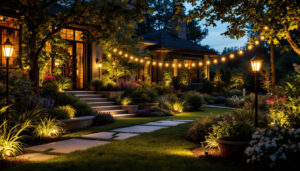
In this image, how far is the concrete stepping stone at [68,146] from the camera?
4873 mm

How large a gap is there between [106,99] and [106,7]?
7.74m

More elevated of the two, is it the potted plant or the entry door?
the entry door

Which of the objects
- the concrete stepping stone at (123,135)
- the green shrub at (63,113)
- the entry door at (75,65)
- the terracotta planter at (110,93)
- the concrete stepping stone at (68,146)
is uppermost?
the entry door at (75,65)

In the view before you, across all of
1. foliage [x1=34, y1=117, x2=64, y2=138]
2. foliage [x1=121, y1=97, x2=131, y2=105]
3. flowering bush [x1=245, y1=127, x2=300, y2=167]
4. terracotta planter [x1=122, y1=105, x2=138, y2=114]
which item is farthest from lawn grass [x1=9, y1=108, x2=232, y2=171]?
foliage [x1=121, y1=97, x2=131, y2=105]

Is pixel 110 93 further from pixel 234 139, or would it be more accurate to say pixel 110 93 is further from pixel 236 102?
pixel 234 139

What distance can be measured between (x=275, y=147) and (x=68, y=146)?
3799 mm

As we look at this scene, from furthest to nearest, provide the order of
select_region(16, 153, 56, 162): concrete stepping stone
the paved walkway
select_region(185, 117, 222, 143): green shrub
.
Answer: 1. select_region(185, 117, 222, 143): green shrub
2. the paved walkway
3. select_region(16, 153, 56, 162): concrete stepping stone

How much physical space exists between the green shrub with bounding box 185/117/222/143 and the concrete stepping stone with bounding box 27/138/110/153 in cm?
192

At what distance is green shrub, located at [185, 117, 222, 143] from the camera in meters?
5.55

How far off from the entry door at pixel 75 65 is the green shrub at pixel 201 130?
30.3ft

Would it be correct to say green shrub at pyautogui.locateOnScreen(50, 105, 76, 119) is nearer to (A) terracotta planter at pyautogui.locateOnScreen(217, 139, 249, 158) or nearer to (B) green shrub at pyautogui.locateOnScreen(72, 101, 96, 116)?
(B) green shrub at pyautogui.locateOnScreen(72, 101, 96, 116)

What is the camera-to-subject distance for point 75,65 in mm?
13469

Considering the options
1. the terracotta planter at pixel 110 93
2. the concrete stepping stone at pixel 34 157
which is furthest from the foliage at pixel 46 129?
the terracotta planter at pixel 110 93

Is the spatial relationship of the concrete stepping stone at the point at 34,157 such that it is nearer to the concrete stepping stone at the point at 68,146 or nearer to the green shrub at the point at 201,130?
the concrete stepping stone at the point at 68,146
